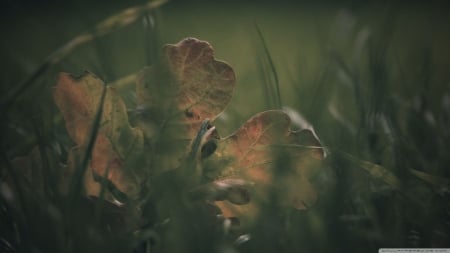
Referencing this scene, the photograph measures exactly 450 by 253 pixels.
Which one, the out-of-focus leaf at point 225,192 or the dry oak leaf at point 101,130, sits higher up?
the dry oak leaf at point 101,130

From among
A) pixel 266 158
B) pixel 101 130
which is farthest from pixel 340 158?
pixel 101 130

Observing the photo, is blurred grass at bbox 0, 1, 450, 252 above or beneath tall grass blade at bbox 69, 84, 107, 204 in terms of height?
beneath

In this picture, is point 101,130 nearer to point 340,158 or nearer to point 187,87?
point 187,87

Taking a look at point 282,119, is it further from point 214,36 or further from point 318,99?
point 214,36

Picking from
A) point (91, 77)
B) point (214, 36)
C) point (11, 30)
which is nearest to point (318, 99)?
point (91, 77)

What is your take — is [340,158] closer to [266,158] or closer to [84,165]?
[266,158]
